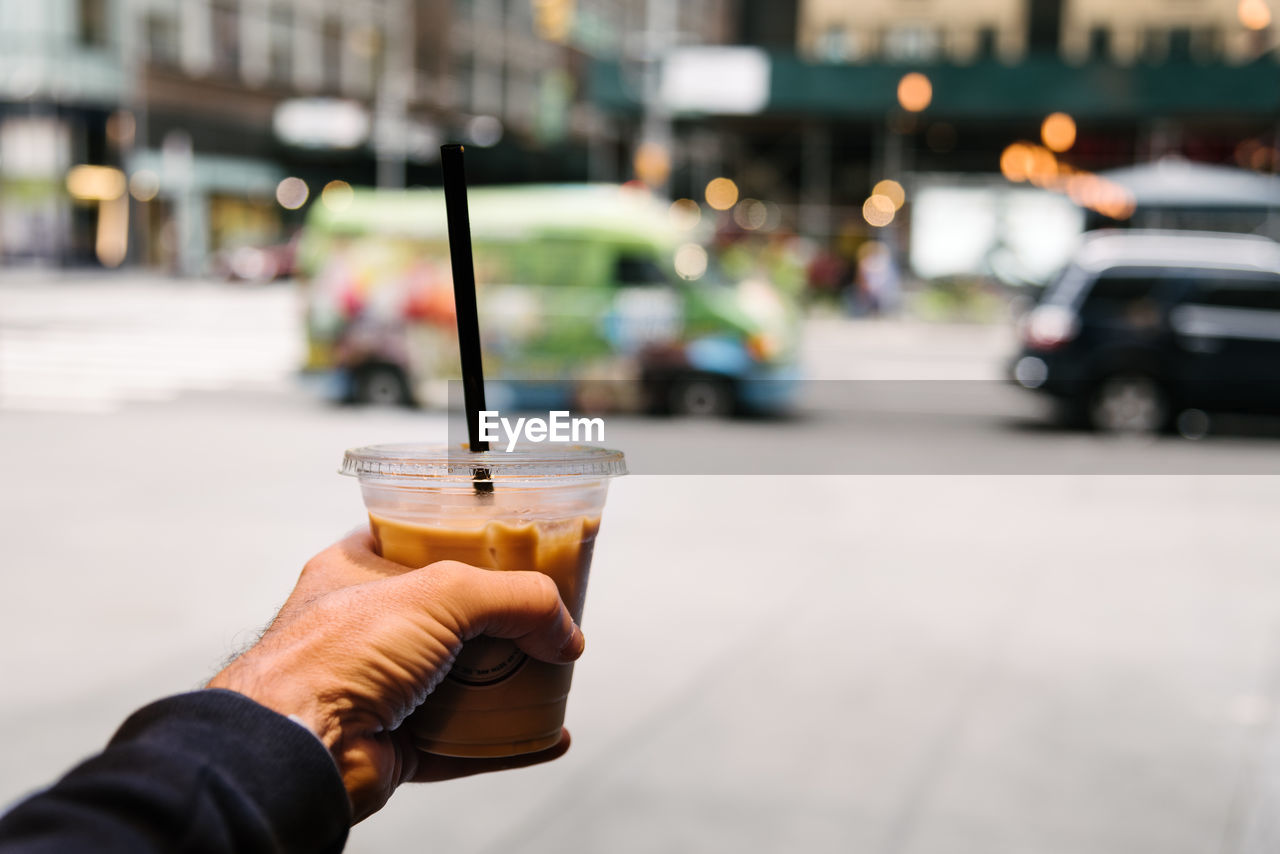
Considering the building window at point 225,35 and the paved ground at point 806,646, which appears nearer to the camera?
the paved ground at point 806,646

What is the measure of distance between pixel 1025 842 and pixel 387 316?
10.4 metres

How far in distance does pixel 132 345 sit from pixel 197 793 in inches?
833

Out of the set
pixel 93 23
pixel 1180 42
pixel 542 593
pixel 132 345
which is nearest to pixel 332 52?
pixel 93 23

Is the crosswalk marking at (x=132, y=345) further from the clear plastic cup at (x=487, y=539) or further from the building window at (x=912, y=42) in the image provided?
the building window at (x=912, y=42)

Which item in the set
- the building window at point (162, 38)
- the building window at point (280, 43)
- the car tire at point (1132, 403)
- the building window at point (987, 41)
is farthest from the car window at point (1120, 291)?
the building window at point (280, 43)

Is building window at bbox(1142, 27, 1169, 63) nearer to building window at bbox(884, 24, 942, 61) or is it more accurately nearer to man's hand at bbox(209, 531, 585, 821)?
building window at bbox(884, 24, 942, 61)

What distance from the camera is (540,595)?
1.41 metres

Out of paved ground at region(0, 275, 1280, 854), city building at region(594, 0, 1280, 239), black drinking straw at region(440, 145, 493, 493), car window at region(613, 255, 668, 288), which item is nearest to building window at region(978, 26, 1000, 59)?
city building at region(594, 0, 1280, 239)

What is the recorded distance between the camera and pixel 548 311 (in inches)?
505

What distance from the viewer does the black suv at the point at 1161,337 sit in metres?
12.7

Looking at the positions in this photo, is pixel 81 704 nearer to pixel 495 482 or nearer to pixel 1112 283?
pixel 495 482

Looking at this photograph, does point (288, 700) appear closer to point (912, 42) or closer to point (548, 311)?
point (548, 311)

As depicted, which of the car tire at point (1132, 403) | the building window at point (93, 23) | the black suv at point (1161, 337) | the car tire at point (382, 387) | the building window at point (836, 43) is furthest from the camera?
the building window at point (93, 23)

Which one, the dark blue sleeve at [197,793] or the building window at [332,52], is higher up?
the building window at [332,52]
